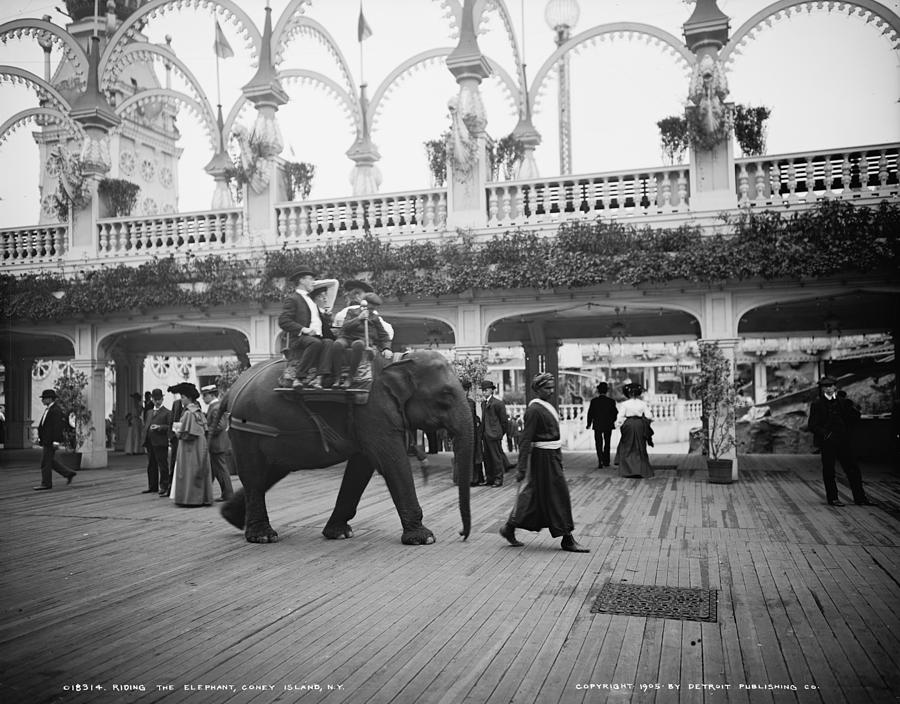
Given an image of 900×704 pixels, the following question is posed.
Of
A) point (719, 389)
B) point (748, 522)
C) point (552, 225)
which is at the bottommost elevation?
point (748, 522)

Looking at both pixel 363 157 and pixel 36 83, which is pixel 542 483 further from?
pixel 36 83

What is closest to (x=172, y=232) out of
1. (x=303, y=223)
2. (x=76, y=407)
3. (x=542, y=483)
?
(x=303, y=223)

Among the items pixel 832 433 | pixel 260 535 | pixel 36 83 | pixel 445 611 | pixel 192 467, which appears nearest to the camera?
pixel 445 611

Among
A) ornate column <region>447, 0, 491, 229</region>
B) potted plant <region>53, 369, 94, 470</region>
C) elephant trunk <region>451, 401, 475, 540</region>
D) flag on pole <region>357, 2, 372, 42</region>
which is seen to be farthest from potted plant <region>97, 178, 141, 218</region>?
elephant trunk <region>451, 401, 475, 540</region>

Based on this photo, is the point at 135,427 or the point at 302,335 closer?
the point at 302,335

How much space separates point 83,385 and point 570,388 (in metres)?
24.1

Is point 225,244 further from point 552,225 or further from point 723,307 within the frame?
point 723,307

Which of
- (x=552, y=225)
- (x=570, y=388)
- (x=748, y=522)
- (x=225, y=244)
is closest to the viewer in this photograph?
(x=748, y=522)

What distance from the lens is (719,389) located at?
12.9 metres

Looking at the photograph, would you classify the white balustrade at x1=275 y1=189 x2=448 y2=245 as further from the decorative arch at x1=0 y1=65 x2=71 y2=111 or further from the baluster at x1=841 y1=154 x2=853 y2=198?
the baluster at x1=841 y1=154 x2=853 y2=198

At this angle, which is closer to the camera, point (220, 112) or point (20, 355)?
point (220, 112)

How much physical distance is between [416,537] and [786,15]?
39.3 ft

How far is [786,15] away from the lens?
1379 centimetres

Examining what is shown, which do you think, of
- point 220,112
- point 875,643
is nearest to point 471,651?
point 875,643
